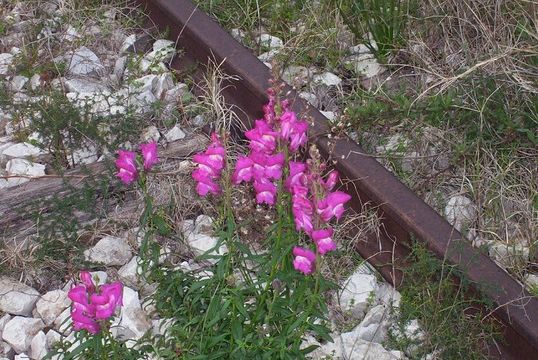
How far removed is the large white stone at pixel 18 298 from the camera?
12.2 ft

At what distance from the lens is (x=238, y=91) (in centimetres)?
461

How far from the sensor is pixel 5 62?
16.7ft

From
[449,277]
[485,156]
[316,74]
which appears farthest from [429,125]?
[449,277]

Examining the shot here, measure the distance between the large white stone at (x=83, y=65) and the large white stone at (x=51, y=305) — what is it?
1543 mm

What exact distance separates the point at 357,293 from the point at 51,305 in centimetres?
106

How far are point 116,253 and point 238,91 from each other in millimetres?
1033

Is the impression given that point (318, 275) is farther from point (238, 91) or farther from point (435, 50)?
point (435, 50)

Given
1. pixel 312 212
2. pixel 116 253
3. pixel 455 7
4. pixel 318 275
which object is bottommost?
pixel 116 253

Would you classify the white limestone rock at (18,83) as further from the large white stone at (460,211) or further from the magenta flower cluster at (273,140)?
the magenta flower cluster at (273,140)

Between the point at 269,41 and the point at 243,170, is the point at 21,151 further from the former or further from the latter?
the point at 243,170

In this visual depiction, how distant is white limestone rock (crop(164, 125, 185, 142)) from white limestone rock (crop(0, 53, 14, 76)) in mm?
955

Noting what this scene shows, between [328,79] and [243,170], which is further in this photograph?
[328,79]

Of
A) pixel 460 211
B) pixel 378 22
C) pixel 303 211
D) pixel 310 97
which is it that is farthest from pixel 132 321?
pixel 378 22

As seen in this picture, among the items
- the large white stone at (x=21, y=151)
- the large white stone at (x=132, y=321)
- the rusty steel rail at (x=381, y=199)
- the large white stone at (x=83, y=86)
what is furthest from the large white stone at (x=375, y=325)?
the large white stone at (x=83, y=86)
